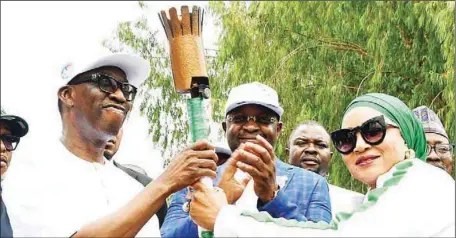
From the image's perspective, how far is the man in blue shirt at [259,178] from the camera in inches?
127

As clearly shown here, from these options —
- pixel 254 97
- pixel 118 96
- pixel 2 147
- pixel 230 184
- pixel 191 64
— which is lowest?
pixel 230 184

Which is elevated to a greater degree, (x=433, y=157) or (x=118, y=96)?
(x=118, y=96)

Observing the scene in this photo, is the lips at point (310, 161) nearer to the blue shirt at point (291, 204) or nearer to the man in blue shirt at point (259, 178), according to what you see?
the man in blue shirt at point (259, 178)

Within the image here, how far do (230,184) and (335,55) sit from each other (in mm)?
7796

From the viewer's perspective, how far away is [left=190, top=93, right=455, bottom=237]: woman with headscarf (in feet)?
8.30

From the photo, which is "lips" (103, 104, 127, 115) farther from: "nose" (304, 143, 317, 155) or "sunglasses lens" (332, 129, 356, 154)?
"nose" (304, 143, 317, 155)

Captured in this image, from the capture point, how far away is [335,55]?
1092 centimetres

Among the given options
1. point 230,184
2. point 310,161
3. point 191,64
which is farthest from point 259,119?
point 310,161

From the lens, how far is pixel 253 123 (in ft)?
13.2

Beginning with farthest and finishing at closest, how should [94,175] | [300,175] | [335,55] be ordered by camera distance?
[335,55]
[300,175]
[94,175]

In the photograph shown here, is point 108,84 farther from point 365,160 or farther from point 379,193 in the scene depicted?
point 379,193

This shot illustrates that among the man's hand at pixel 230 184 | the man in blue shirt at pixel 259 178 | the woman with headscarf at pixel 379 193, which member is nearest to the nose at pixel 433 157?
the man in blue shirt at pixel 259 178

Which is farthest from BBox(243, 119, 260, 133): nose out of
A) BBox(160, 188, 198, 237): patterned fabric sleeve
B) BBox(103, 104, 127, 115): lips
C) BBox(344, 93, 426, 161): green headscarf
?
BBox(344, 93, 426, 161): green headscarf

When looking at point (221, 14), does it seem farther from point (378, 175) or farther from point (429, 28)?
point (378, 175)
